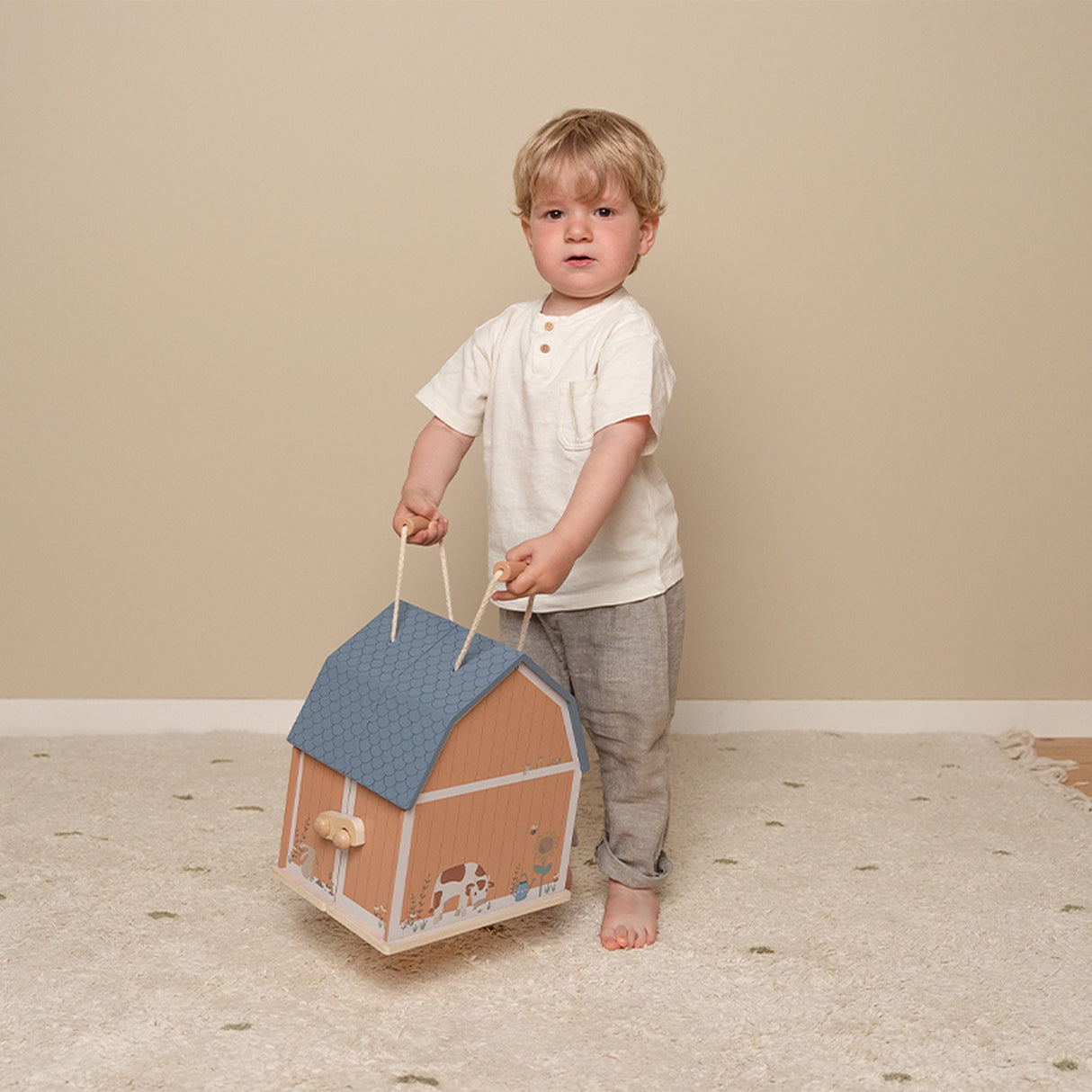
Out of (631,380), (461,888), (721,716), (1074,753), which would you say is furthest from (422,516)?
(1074,753)

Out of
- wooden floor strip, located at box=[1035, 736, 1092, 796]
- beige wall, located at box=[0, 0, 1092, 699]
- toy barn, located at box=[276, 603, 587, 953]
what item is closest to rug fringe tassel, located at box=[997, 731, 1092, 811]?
wooden floor strip, located at box=[1035, 736, 1092, 796]

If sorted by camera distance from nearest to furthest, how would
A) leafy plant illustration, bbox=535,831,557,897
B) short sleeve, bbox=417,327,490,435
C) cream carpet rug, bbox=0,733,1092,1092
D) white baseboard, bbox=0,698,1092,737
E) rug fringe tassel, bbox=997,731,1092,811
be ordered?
cream carpet rug, bbox=0,733,1092,1092 → leafy plant illustration, bbox=535,831,557,897 → short sleeve, bbox=417,327,490,435 → rug fringe tassel, bbox=997,731,1092,811 → white baseboard, bbox=0,698,1092,737

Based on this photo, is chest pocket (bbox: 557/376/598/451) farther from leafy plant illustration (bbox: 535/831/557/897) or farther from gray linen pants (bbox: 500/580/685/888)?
leafy plant illustration (bbox: 535/831/557/897)

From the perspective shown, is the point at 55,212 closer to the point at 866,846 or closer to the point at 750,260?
the point at 750,260

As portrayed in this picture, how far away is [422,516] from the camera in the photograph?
1079 mm

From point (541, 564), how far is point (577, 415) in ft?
A: 0.61

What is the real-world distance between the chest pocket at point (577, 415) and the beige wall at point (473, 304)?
506 millimetres

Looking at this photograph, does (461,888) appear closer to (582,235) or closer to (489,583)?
(489,583)

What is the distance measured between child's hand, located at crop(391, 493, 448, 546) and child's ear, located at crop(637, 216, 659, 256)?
1.00ft

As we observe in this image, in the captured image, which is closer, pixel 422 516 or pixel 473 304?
pixel 422 516

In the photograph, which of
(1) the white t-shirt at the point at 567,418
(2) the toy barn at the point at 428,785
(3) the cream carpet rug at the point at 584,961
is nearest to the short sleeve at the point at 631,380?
(1) the white t-shirt at the point at 567,418

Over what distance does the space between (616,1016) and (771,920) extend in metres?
0.23

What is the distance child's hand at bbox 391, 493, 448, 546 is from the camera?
1.08 m

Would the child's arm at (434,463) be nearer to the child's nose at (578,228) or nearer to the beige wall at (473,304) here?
the child's nose at (578,228)
